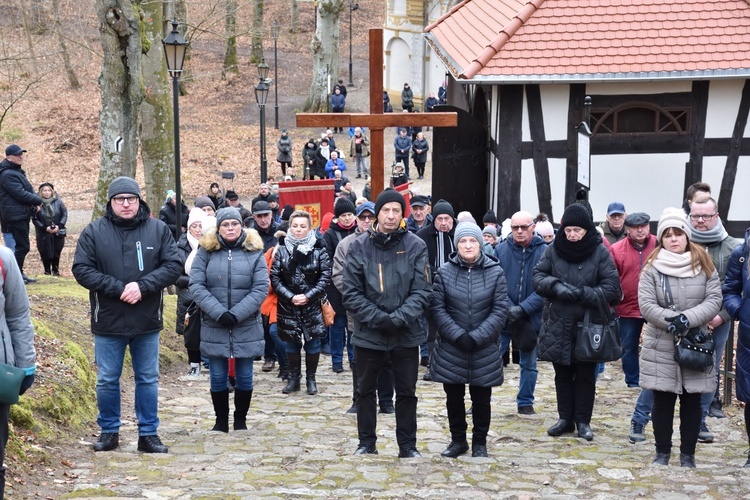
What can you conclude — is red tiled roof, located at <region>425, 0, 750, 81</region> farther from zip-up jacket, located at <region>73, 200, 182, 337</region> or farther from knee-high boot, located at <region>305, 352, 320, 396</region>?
zip-up jacket, located at <region>73, 200, 182, 337</region>

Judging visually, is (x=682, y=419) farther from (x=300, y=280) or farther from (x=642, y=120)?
(x=642, y=120)

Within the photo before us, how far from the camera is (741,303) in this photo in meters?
7.12

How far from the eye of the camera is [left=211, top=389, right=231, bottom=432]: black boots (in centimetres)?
814

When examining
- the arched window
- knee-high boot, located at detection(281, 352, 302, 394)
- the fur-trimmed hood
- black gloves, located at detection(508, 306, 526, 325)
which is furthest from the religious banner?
the fur-trimmed hood

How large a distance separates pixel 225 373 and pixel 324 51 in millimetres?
32407

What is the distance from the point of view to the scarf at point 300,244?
31.1ft

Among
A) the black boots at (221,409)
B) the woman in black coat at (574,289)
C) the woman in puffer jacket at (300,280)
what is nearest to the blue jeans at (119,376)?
the black boots at (221,409)

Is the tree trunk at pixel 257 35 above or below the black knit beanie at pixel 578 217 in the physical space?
above

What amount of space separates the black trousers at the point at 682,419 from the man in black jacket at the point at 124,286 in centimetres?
357

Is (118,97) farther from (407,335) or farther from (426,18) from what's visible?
(426,18)

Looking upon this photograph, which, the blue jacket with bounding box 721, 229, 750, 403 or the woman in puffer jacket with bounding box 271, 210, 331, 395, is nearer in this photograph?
the blue jacket with bounding box 721, 229, 750, 403

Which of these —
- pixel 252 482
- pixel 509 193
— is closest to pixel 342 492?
pixel 252 482

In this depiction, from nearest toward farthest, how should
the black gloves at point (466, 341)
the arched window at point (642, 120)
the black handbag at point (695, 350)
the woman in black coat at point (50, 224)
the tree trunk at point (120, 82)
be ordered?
the black handbag at point (695, 350)
the black gloves at point (466, 341)
the tree trunk at point (120, 82)
the woman in black coat at point (50, 224)
the arched window at point (642, 120)

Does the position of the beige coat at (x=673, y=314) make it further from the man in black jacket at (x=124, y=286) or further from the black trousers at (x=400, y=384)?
the man in black jacket at (x=124, y=286)
